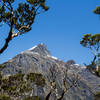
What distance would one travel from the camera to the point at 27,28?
1483cm

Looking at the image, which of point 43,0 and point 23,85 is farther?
point 23,85

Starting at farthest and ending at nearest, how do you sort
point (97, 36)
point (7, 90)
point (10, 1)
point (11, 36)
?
point (7, 90)
point (97, 36)
point (10, 1)
point (11, 36)

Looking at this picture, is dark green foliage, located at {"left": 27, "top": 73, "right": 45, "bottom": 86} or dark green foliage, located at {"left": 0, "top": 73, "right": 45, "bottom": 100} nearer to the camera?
dark green foliage, located at {"left": 0, "top": 73, "right": 45, "bottom": 100}

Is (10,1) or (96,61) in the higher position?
(10,1)

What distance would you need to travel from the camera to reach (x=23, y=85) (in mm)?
51281

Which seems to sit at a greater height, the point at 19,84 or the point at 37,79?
the point at 37,79

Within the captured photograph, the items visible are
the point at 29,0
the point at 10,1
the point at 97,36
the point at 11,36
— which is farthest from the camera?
the point at 97,36

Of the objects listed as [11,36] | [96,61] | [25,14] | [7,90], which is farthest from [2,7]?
[7,90]

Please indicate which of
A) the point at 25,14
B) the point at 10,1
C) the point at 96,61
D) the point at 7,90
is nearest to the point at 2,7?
the point at 10,1

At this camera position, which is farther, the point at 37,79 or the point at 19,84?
the point at 37,79

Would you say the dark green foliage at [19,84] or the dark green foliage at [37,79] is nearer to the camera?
the dark green foliage at [19,84]

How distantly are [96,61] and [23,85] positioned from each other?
33999 mm

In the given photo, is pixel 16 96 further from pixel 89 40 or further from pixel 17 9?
pixel 17 9

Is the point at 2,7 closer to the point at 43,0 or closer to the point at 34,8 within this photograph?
the point at 34,8
